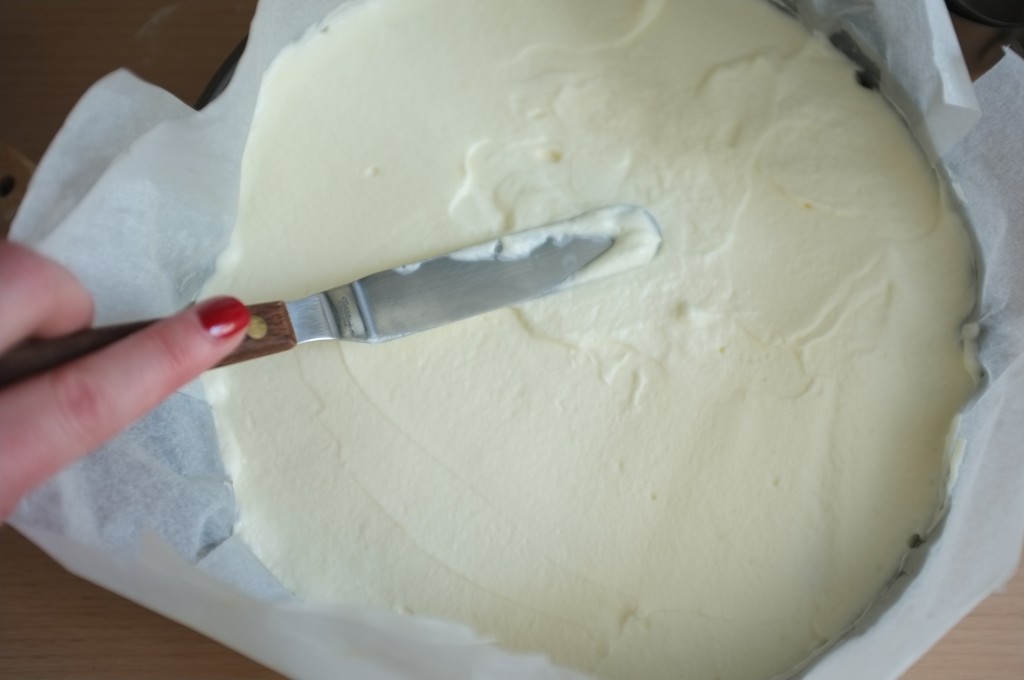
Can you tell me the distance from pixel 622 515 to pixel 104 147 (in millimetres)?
545

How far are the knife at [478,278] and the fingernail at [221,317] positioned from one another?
0.13m

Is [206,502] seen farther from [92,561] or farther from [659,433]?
[659,433]

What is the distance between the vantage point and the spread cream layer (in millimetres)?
709

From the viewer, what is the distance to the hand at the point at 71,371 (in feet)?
1.48

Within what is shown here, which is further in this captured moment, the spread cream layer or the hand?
the spread cream layer

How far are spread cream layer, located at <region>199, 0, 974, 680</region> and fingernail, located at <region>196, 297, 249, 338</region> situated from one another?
8.9 inches

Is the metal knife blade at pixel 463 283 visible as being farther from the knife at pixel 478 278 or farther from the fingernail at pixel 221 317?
the fingernail at pixel 221 317

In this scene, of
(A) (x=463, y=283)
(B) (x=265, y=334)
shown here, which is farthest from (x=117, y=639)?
(A) (x=463, y=283)

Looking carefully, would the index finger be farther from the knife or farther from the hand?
the knife

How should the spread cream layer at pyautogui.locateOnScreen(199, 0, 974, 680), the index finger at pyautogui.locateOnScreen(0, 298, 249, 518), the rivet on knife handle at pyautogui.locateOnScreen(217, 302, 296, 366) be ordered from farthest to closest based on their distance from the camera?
the spread cream layer at pyautogui.locateOnScreen(199, 0, 974, 680) < the rivet on knife handle at pyautogui.locateOnScreen(217, 302, 296, 366) < the index finger at pyautogui.locateOnScreen(0, 298, 249, 518)

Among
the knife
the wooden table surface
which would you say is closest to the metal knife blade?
the knife

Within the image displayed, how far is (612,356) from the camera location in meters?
0.76

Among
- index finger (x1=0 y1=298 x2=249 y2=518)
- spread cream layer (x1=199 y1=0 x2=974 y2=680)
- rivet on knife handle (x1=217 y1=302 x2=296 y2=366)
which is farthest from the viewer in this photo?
spread cream layer (x1=199 y1=0 x2=974 y2=680)

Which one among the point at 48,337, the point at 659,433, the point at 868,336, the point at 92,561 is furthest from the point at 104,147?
the point at 868,336
